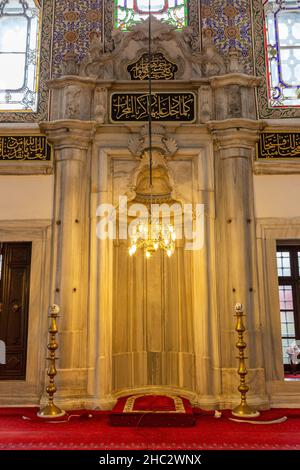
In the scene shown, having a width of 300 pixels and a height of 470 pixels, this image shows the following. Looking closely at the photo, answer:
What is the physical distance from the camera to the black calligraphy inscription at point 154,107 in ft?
16.2

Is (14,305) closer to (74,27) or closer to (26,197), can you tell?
(26,197)

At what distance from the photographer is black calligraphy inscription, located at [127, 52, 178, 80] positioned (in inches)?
200

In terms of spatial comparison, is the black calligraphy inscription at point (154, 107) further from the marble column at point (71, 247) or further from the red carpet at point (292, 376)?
the red carpet at point (292, 376)

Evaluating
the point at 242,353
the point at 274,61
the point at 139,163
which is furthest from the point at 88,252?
the point at 274,61

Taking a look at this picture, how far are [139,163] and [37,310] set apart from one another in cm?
204

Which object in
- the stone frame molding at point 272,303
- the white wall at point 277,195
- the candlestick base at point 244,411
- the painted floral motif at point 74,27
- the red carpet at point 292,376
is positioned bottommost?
the candlestick base at point 244,411

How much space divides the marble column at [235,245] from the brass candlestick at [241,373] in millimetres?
255

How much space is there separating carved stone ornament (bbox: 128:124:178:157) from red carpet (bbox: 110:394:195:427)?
2717 millimetres

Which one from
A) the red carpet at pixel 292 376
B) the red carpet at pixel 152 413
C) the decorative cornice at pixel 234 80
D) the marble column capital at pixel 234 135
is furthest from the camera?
the decorative cornice at pixel 234 80

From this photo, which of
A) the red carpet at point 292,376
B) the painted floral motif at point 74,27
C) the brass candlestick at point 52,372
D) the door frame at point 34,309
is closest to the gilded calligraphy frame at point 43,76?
the painted floral motif at point 74,27

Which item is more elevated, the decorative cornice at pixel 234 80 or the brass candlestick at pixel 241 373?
the decorative cornice at pixel 234 80

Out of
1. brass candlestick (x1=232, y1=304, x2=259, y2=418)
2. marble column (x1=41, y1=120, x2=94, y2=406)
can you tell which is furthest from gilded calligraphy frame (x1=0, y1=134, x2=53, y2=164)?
brass candlestick (x1=232, y1=304, x2=259, y2=418)

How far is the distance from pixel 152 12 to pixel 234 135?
230cm

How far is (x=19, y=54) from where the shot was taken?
5465mm
